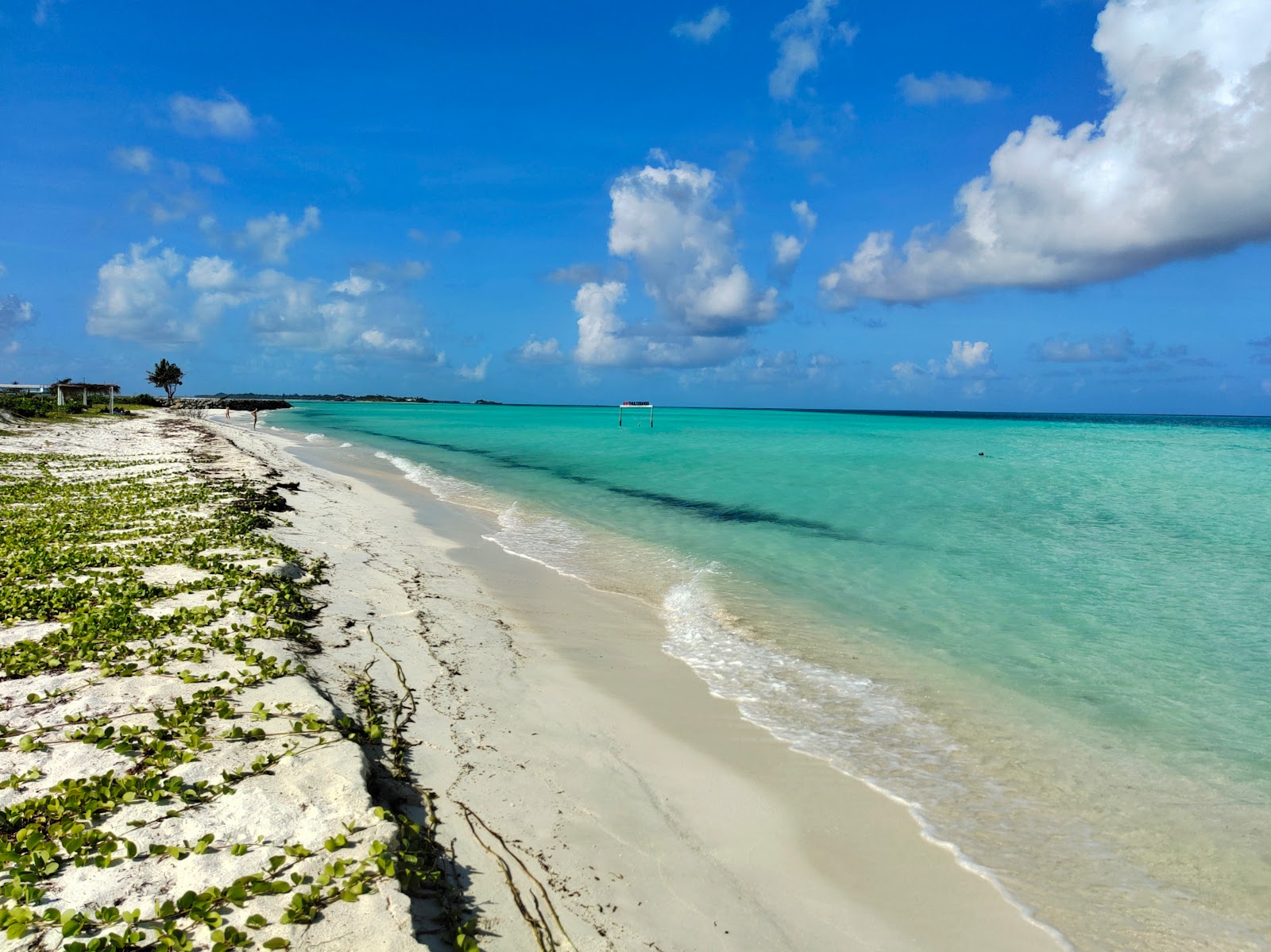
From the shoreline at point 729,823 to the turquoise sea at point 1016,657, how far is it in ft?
1.13

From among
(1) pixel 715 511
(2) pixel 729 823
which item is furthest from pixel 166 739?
(1) pixel 715 511

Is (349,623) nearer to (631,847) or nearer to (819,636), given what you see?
(631,847)

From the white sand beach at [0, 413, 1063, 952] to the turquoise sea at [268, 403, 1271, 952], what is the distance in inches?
20.9

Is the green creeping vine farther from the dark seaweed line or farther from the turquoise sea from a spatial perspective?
the dark seaweed line

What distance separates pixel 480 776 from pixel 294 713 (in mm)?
1718

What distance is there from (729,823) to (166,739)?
172 inches

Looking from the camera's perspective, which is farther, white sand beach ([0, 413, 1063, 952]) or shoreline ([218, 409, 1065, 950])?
shoreline ([218, 409, 1065, 950])

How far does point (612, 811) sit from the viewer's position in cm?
515

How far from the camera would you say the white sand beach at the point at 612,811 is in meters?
4.06

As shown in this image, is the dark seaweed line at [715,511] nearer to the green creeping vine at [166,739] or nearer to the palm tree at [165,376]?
the green creeping vine at [166,739]

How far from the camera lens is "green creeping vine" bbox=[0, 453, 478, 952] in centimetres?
346

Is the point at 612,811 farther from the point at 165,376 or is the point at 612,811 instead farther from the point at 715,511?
the point at 165,376

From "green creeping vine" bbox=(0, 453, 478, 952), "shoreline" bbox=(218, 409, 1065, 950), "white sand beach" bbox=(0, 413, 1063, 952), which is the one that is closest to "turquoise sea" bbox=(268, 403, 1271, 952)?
"shoreline" bbox=(218, 409, 1065, 950)

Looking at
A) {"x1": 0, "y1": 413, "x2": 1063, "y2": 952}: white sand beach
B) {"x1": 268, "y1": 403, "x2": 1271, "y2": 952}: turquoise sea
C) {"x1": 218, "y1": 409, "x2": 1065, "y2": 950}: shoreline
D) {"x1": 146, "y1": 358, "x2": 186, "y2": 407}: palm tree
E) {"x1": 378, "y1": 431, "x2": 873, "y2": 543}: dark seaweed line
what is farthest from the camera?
{"x1": 146, "y1": 358, "x2": 186, "y2": 407}: palm tree
